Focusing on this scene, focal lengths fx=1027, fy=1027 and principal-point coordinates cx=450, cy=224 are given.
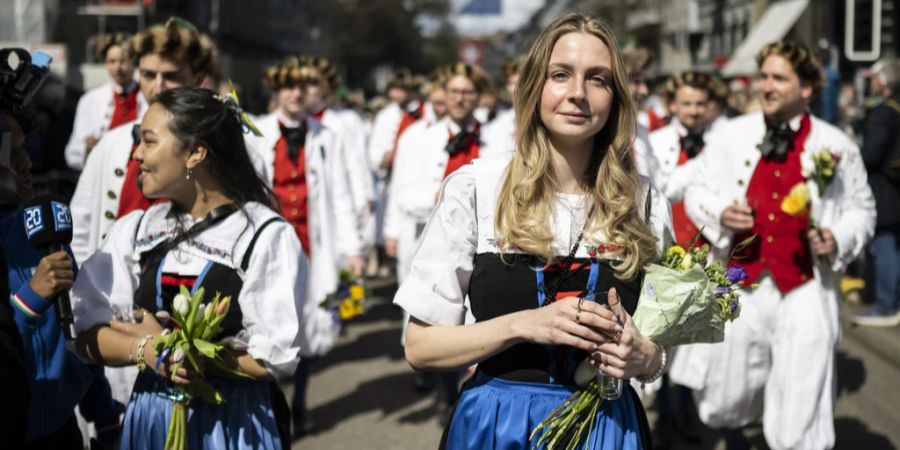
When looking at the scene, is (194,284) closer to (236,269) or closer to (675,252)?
(236,269)

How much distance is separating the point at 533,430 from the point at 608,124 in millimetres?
904

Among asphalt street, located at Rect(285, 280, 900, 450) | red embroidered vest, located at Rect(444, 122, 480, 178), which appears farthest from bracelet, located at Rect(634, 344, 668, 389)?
red embroidered vest, located at Rect(444, 122, 480, 178)

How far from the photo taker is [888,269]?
9.68 m

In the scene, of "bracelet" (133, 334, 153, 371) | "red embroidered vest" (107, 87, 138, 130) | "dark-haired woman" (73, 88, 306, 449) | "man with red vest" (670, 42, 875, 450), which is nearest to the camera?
"bracelet" (133, 334, 153, 371)

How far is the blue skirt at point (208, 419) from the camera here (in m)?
3.38

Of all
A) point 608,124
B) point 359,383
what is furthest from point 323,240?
point 608,124

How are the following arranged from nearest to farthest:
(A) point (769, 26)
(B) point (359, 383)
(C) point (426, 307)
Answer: (C) point (426, 307), (B) point (359, 383), (A) point (769, 26)

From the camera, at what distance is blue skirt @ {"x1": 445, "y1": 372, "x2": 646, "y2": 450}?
9.14 ft

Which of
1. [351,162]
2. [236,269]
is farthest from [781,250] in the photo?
[351,162]

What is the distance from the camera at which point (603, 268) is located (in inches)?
110

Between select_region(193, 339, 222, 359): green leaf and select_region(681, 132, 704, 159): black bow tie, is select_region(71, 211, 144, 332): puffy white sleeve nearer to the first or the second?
select_region(193, 339, 222, 359): green leaf

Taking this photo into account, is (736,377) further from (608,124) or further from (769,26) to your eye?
(769,26)

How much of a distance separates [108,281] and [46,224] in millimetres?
451

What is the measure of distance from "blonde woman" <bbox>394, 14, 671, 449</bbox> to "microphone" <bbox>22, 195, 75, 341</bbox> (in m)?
1.09
